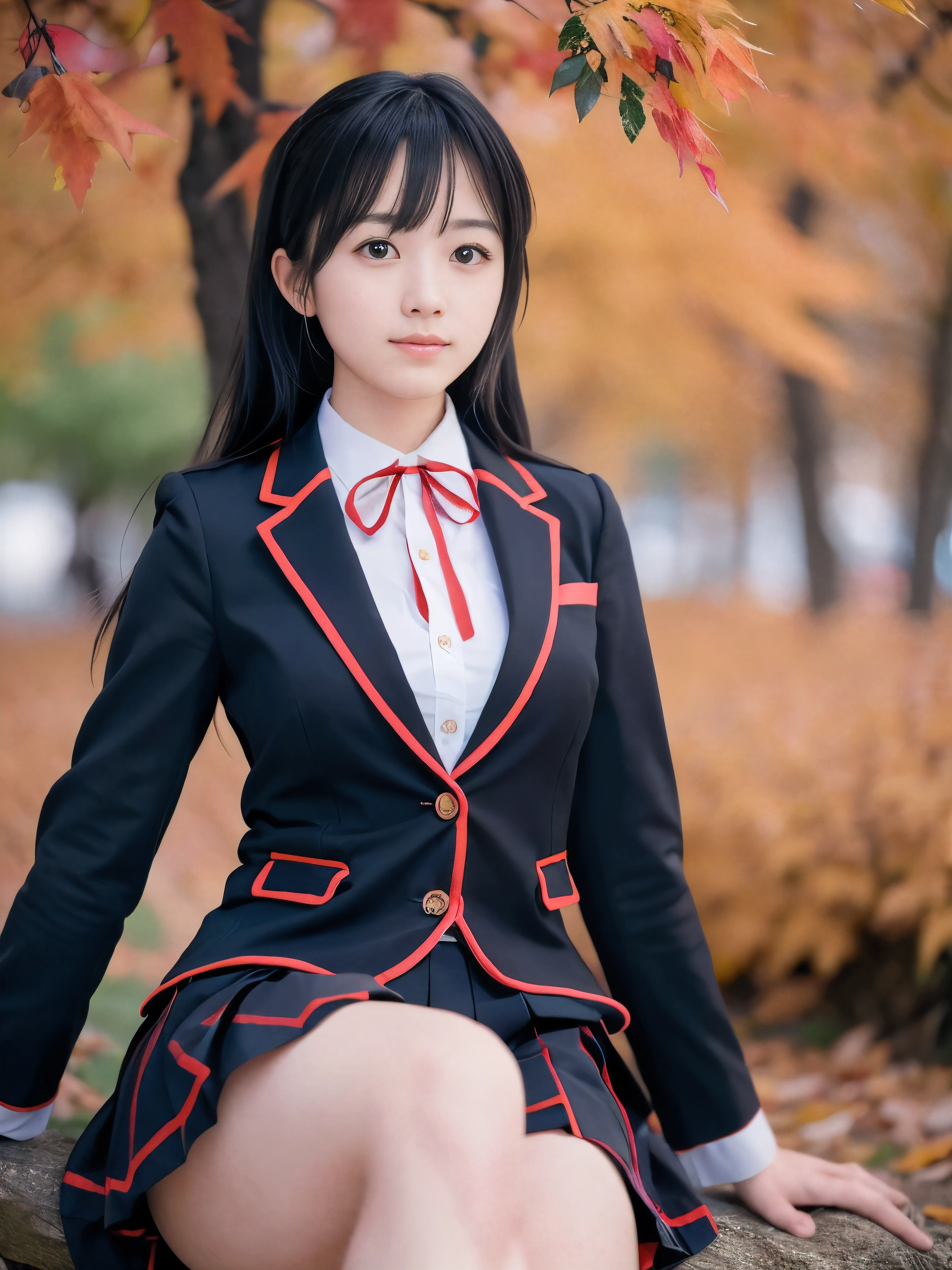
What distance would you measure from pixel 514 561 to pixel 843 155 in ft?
7.90

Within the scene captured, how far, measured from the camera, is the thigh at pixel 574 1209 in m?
1.39

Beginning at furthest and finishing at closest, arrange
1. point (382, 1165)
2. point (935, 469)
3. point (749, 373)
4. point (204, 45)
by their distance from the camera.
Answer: point (749, 373) → point (935, 469) → point (204, 45) → point (382, 1165)

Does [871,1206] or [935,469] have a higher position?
[935,469]

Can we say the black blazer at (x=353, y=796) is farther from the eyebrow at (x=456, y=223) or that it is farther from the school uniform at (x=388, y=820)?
the eyebrow at (x=456, y=223)

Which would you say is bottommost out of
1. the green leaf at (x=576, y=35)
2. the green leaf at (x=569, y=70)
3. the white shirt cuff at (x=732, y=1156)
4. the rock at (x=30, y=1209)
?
the rock at (x=30, y=1209)

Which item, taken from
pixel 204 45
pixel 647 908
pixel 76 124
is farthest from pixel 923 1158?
pixel 204 45

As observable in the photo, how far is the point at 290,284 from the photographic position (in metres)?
1.79

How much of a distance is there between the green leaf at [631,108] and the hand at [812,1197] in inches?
61.9

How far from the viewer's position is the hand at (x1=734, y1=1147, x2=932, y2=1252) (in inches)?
73.1

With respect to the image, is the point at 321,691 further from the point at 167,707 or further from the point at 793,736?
the point at 793,736

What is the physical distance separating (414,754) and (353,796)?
4.1 inches

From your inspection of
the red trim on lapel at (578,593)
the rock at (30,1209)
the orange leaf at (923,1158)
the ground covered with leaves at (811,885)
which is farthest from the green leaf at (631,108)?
the orange leaf at (923,1158)

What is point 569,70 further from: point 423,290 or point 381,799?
point 381,799

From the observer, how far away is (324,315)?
173 cm
